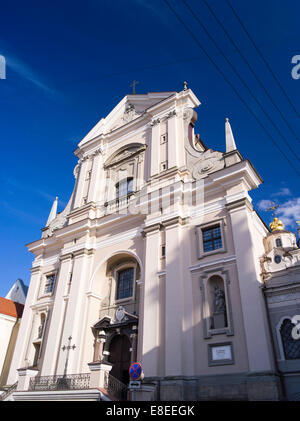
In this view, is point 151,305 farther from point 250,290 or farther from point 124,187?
point 124,187

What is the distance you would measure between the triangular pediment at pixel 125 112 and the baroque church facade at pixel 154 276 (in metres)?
0.16

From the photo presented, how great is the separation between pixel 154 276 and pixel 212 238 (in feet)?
10.4

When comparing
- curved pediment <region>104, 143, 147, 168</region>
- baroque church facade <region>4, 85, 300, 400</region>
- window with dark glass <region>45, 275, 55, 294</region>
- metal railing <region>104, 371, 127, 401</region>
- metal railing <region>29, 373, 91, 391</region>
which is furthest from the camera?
curved pediment <region>104, 143, 147, 168</region>

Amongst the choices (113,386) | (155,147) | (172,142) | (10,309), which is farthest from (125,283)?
(10,309)

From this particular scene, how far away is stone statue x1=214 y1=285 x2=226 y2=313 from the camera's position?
1361 centimetres

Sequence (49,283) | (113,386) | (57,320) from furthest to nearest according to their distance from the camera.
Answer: (49,283)
(57,320)
(113,386)

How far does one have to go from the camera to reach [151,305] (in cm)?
1505

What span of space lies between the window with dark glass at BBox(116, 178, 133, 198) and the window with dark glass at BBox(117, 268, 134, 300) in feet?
15.9

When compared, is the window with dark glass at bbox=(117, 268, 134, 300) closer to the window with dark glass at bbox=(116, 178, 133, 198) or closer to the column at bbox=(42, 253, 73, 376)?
the column at bbox=(42, 253, 73, 376)

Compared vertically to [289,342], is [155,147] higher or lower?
higher

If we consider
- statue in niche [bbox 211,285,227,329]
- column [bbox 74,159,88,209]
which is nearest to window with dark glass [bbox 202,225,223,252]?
statue in niche [bbox 211,285,227,329]

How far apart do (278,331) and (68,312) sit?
10743mm
